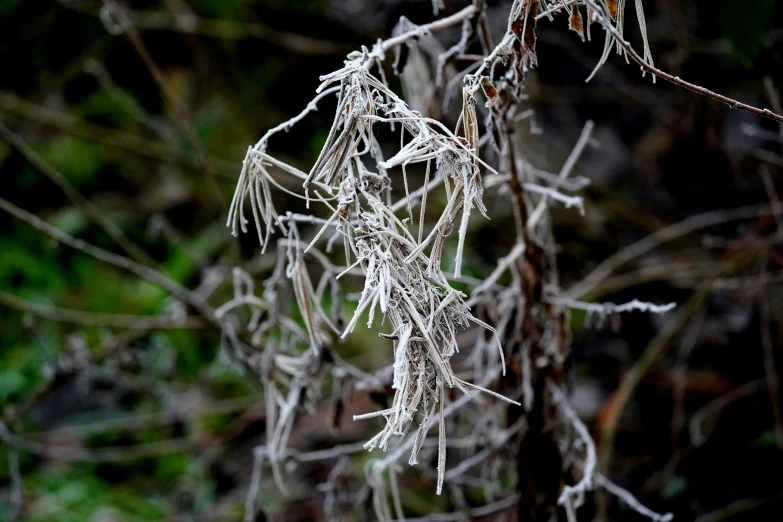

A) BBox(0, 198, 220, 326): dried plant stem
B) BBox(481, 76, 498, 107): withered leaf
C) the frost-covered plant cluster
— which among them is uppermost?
BBox(0, 198, 220, 326): dried plant stem

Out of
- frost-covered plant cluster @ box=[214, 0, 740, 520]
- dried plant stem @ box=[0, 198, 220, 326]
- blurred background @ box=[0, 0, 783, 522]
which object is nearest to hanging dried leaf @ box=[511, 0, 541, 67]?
frost-covered plant cluster @ box=[214, 0, 740, 520]

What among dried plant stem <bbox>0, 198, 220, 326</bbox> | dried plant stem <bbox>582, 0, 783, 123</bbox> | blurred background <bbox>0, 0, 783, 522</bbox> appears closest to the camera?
dried plant stem <bbox>582, 0, 783, 123</bbox>

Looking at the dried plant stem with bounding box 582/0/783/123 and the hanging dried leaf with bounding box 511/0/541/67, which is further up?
the hanging dried leaf with bounding box 511/0/541/67

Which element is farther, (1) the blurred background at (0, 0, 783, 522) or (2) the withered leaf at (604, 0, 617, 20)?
(1) the blurred background at (0, 0, 783, 522)

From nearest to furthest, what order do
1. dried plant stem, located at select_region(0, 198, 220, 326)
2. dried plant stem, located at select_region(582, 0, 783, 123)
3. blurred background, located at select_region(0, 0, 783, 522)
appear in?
dried plant stem, located at select_region(582, 0, 783, 123) < dried plant stem, located at select_region(0, 198, 220, 326) < blurred background, located at select_region(0, 0, 783, 522)

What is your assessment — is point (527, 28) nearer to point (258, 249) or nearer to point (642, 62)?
point (642, 62)

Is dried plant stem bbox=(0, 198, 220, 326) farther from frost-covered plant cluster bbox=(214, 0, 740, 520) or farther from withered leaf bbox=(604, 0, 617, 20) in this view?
withered leaf bbox=(604, 0, 617, 20)

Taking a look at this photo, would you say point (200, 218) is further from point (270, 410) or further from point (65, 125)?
point (270, 410)

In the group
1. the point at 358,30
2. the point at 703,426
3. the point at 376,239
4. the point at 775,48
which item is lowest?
the point at 703,426

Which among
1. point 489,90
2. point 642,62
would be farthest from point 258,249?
point 642,62

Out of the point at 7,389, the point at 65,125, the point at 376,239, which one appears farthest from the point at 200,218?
the point at 376,239
